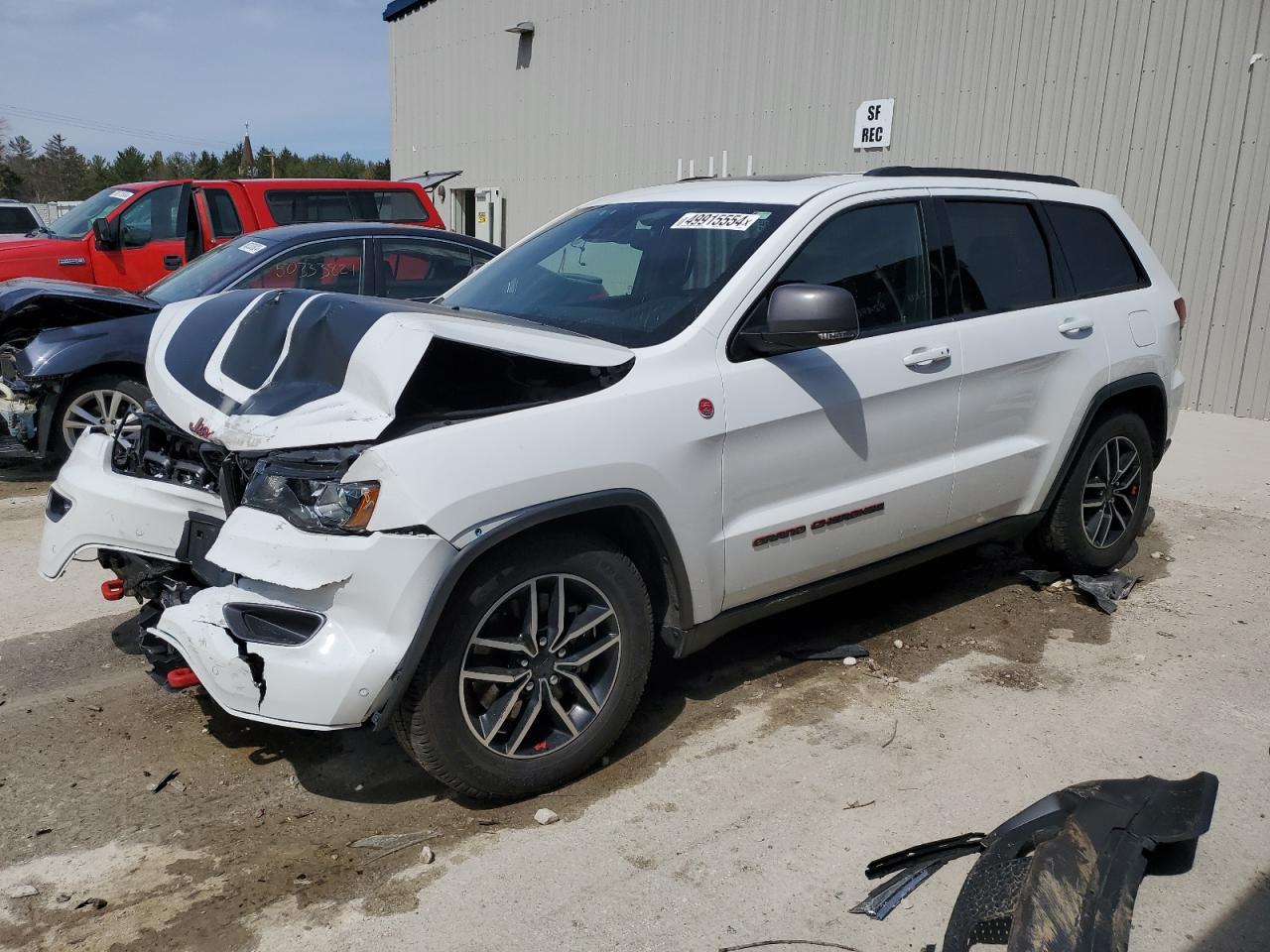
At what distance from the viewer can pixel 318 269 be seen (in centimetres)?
753

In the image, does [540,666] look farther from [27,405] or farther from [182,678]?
[27,405]

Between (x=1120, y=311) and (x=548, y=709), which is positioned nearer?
(x=548, y=709)

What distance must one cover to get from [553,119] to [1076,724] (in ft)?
47.3

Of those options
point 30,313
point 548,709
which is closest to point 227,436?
point 548,709

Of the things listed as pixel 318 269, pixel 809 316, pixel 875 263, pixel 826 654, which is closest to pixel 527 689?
pixel 809 316

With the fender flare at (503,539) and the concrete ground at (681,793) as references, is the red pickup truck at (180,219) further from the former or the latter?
the fender flare at (503,539)

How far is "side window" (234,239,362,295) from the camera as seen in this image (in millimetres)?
7293

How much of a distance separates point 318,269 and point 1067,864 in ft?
21.1

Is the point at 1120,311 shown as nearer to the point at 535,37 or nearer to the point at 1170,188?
the point at 1170,188

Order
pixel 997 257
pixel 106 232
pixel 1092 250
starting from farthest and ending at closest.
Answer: pixel 106 232, pixel 1092 250, pixel 997 257

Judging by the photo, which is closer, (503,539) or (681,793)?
(503,539)

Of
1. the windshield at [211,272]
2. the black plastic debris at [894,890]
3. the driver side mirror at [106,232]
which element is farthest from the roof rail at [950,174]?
the driver side mirror at [106,232]

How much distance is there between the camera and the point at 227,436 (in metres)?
3.14

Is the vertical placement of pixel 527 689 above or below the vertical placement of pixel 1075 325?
below
